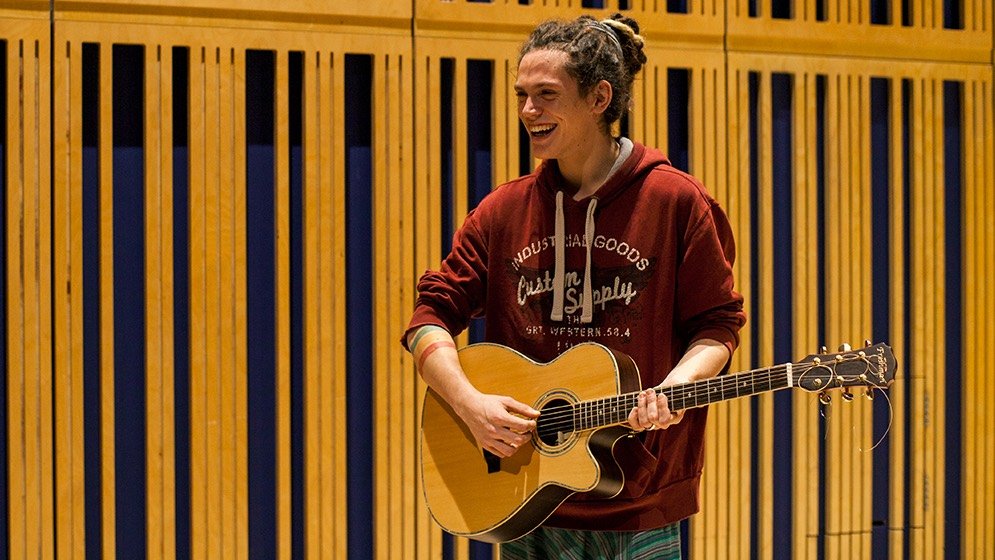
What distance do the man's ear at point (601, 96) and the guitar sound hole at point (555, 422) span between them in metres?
0.60

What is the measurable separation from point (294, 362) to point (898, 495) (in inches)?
88.8

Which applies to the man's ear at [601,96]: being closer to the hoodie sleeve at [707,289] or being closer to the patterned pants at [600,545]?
the hoodie sleeve at [707,289]

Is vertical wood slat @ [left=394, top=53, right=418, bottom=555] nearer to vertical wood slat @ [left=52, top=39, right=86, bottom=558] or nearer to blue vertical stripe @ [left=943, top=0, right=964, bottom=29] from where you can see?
vertical wood slat @ [left=52, top=39, right=86, bottom=558]

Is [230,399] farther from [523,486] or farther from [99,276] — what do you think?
[523,486]

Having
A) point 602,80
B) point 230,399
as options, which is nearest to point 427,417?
point 602,80

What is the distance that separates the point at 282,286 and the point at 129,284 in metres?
0.48

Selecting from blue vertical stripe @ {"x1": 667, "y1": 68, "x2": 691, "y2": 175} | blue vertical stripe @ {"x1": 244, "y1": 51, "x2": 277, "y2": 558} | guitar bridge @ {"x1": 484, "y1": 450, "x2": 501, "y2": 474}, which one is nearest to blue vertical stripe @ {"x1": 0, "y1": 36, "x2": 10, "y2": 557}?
blue vertical stripe @ {"x1": 244, "y1": 51, "x2": 277, "y2": 558}

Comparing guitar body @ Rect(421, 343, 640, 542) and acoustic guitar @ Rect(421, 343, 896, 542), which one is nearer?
acoustic guitar @ Rect(421, 343, 896, 542)

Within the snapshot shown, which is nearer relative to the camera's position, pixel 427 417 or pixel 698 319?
pixel 698 319

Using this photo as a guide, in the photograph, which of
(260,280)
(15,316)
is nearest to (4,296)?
(15,316)

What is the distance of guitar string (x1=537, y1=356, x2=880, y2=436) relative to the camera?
222 cm

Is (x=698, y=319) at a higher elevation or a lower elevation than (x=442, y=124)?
lower

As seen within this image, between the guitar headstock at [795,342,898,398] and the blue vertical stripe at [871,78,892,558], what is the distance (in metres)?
2.58

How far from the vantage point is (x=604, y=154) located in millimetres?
2602
